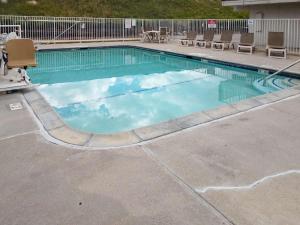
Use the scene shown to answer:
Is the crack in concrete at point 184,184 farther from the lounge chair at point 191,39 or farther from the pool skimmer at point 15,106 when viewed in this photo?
the lounge chair at point 191,39

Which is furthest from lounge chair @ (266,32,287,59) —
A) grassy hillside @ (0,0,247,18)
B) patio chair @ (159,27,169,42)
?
grassy hillside @ (0,0,247,18)

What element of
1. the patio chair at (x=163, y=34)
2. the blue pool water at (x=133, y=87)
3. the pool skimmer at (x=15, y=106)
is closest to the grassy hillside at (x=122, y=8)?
the patio chair at (x=163, y=34)

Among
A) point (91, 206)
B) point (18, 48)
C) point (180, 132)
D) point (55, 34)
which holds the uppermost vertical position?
point (55, 34)

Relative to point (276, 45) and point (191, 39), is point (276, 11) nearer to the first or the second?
point (276, 45)

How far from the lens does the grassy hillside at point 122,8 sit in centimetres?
1994

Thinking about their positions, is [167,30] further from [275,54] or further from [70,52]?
[275,54]

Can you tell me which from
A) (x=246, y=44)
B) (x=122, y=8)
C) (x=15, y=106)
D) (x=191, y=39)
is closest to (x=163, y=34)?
(x=191, y=39)

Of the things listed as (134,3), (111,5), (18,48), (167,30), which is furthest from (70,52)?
(134,3)

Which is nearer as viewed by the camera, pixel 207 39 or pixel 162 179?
pixel 162 179

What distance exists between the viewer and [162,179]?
9.18 ft

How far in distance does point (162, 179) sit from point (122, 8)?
22.0 meters

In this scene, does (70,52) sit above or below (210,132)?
above

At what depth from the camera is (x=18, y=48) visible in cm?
637

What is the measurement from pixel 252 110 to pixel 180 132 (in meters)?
1.51
